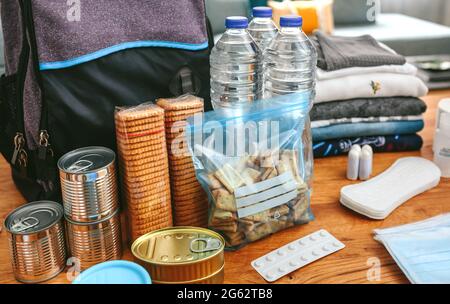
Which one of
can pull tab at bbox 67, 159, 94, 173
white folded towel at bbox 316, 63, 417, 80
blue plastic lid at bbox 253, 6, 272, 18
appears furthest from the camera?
white folded towel at bbox 316, 63, 417, 80

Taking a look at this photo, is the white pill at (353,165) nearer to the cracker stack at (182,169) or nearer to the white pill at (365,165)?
the white pill at (365,165)

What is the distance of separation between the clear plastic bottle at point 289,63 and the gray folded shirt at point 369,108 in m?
0.10

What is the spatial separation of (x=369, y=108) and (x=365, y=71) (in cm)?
9

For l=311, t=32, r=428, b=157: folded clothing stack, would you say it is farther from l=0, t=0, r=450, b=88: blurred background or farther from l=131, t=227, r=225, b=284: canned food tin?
l=0, t=0, r=450, b=88: blurred background

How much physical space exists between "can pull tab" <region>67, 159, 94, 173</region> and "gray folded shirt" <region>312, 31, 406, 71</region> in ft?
1.99

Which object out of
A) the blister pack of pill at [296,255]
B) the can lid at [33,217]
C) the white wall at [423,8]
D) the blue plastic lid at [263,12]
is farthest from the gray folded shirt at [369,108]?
the white wall at [423,8]

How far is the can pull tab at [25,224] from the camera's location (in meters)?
0.70

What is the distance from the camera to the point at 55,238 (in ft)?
2.35

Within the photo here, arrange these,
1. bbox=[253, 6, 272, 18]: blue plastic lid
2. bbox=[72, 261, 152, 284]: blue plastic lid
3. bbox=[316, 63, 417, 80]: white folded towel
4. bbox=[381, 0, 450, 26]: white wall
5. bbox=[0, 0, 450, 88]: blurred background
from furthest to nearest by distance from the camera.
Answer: bbox=[381, 0, 450, 26]: white wall < bbox=[0, 0, 450, 88]: blurred background < bbox=[316, 63, 417, 80]: white folded towel < bbox=[253, 6, 272, 18]: blue plastic lid < bbox=[72, 261, 152, 284]: blue plastic lid

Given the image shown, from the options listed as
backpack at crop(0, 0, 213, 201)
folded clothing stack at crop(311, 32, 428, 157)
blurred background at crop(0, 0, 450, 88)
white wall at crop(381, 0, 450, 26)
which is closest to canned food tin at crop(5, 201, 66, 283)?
backpack at crop(0, 0, 213, 201)

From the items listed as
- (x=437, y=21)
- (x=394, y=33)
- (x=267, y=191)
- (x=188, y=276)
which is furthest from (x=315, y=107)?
(x=437, y=21)

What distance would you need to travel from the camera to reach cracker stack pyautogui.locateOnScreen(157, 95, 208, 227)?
79 cm

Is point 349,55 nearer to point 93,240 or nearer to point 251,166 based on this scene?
point 251,166

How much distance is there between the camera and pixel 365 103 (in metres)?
1.12
